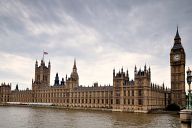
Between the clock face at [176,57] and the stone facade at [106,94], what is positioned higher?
the clock face at [176,57]

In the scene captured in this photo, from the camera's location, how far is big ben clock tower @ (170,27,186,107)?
115 m

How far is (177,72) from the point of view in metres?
118

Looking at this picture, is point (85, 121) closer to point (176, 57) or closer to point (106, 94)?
point (106, 94)

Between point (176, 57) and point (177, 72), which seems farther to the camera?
point (177, 72)

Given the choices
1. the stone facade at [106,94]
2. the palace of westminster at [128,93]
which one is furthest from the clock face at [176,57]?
the stone facade at [106,94]

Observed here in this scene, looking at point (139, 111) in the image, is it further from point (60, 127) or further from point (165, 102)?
point (60, 127)

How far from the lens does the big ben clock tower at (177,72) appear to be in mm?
114938

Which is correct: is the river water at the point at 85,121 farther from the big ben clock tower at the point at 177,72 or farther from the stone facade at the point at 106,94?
the big ben clock tower at the point at 177,72

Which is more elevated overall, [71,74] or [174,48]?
[174,48]

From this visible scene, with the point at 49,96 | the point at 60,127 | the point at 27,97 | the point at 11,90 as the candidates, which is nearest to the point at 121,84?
the point at 49,96

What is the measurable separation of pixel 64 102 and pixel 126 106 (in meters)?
46.0

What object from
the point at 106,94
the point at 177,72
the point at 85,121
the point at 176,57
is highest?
the point at 176,57

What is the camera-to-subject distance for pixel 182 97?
113875mm

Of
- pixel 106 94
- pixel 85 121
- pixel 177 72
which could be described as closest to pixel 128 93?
pixel 106 94
